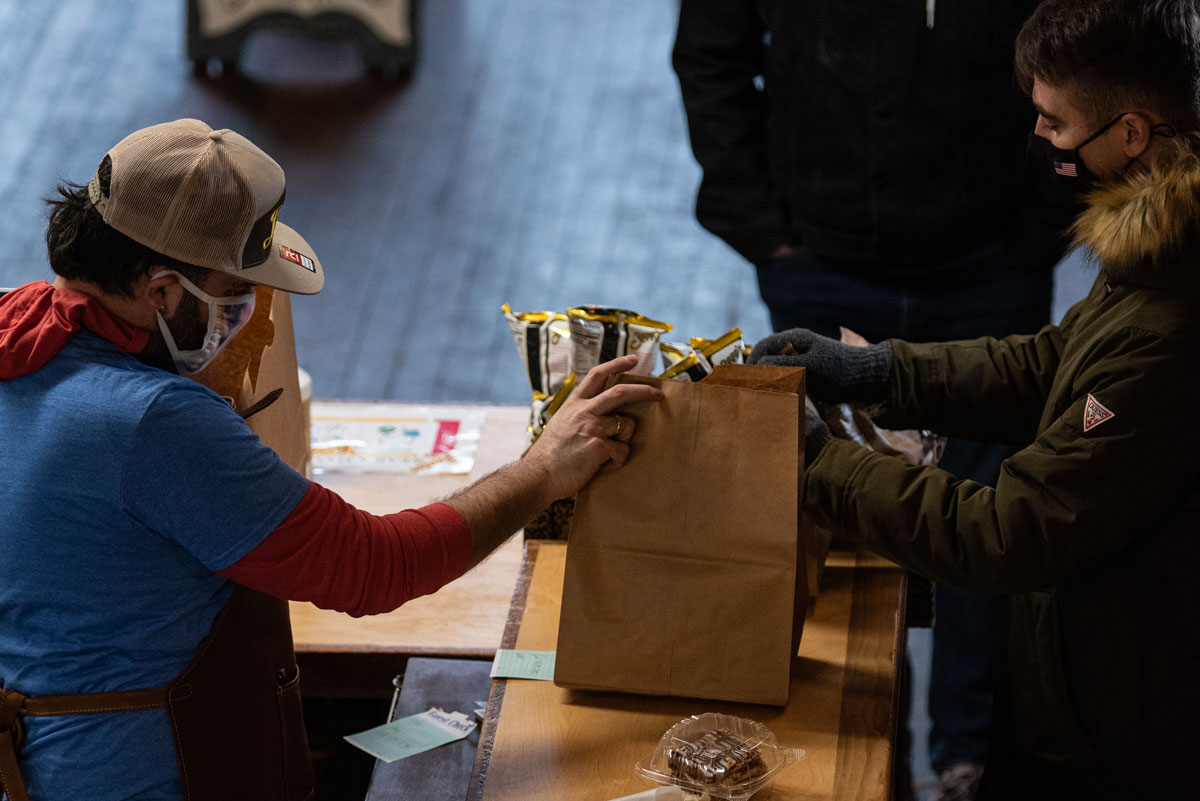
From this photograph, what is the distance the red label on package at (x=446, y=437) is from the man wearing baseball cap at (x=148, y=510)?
51.1 inches

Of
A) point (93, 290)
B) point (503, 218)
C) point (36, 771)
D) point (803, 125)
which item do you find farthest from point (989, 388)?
point (503, 218)

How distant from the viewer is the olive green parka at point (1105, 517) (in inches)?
59.7

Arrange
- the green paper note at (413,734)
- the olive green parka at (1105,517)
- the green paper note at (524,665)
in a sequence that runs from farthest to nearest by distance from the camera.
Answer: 1. the green paper note at (413,734)
2. the green paper note at (524,665)
3. the olive green parka at (1105,517)

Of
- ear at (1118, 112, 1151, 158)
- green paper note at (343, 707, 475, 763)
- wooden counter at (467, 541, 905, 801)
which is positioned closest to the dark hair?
wooden counter at (467, 541, 905, 801)

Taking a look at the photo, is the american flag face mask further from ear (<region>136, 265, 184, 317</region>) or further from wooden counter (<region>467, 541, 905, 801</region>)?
ear (<region>136, 265, 184, 317</region>)

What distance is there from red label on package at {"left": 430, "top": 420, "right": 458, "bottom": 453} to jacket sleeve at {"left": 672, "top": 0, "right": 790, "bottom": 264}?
0.77 metres

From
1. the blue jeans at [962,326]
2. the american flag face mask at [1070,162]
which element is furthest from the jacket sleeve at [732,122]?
the american flag face mask at [1070,162]

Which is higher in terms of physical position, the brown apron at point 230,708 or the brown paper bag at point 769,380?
the brown paper bag at point 769,380

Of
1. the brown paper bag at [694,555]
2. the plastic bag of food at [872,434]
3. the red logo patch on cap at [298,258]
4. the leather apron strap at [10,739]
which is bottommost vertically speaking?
the leather apron strap at [10,739]

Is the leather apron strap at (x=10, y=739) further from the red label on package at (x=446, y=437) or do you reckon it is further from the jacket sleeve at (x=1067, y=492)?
the red label on package at (x=446, y=437)

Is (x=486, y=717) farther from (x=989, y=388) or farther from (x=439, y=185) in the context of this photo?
(x=439, y=185)

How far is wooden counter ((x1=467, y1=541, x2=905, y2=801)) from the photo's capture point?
1.54 m

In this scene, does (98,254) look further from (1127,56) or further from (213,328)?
(1127,56)

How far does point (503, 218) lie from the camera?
5488 mm
